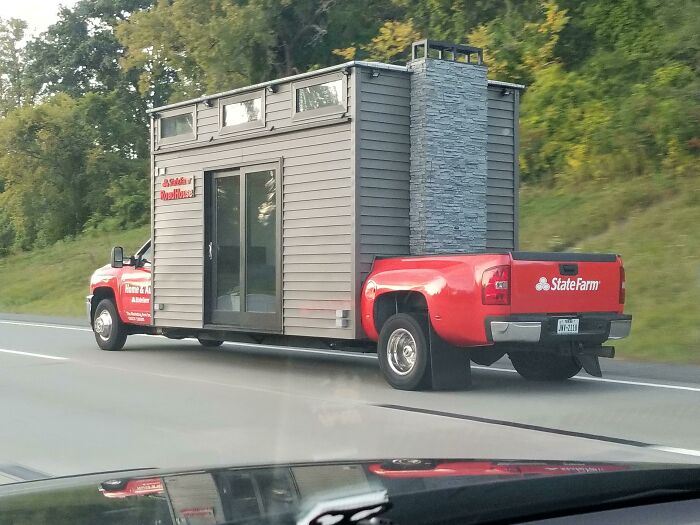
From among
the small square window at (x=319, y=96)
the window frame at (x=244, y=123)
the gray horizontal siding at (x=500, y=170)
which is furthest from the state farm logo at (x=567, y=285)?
the window frame at (x=244, y=123)

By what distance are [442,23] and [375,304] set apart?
2160 centimetres

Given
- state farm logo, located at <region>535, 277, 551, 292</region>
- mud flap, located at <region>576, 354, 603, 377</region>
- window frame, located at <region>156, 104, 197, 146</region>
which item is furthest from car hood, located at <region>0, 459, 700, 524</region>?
window frame, located at <region>156, 104, 197, 146</region>

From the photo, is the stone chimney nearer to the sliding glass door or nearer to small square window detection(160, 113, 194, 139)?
the sliding glass door

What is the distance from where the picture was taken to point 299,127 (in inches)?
479

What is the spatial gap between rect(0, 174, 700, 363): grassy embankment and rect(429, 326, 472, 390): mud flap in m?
3.80

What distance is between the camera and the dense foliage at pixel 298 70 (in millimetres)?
22703

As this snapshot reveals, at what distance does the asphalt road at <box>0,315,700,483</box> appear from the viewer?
7.32 m

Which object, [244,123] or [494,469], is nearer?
[494,469]

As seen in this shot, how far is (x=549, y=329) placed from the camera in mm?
10078

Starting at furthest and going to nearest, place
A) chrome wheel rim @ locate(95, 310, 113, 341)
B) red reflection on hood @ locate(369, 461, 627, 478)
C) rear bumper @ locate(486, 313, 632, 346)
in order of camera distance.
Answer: chrome wheel rim @ locate(95, 310, 113, 341)
rear bumper @ locate(486, 313, 632, 346)
red reflection on hood @ locate(369, 461, 627, 478)

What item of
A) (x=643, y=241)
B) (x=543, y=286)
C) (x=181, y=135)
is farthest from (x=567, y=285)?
(x=643, y=241)

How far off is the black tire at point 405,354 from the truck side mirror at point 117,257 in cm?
574

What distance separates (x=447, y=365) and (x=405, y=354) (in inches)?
19.0

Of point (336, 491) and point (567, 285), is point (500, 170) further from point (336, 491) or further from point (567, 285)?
point (336, 491)
